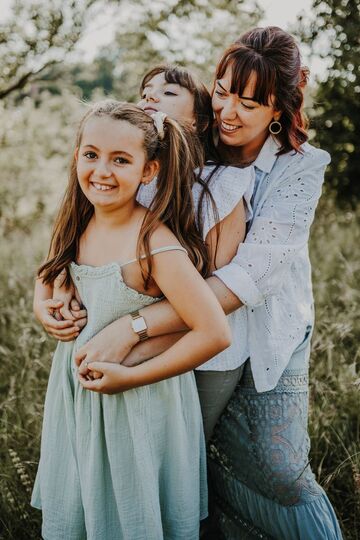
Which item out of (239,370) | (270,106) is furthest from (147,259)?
(270,106)

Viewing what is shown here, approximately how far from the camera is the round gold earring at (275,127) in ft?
7.45

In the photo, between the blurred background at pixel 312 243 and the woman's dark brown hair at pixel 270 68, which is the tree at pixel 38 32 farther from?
the woman's dark brown hair at pixel 270 68

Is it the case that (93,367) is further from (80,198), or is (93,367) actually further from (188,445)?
(80,198)

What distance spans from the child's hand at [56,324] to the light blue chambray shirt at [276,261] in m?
0.51

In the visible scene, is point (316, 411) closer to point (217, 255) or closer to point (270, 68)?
point (217, 255)

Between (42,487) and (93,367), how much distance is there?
55cm

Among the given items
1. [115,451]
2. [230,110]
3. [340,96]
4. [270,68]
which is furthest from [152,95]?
[340,96]

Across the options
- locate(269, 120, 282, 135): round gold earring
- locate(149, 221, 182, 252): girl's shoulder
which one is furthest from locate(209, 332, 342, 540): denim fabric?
locate(269, 120, 282, 135): round gold earring

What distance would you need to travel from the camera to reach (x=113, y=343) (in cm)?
188

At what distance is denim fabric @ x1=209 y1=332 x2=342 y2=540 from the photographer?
213 centimetres

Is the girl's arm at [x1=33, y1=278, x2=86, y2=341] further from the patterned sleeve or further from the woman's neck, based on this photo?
the woman's neck

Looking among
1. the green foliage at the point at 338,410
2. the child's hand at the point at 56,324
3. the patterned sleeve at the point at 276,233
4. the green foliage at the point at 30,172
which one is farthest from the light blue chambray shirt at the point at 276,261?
the green foliage at the point at 30,172

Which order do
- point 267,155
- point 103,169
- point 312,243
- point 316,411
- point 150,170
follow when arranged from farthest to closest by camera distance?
1. point 312,243
2. point 316,411
3. point 267,155
4. point 150,170
5. point 103,169

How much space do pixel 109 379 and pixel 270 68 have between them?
1.22 meters
